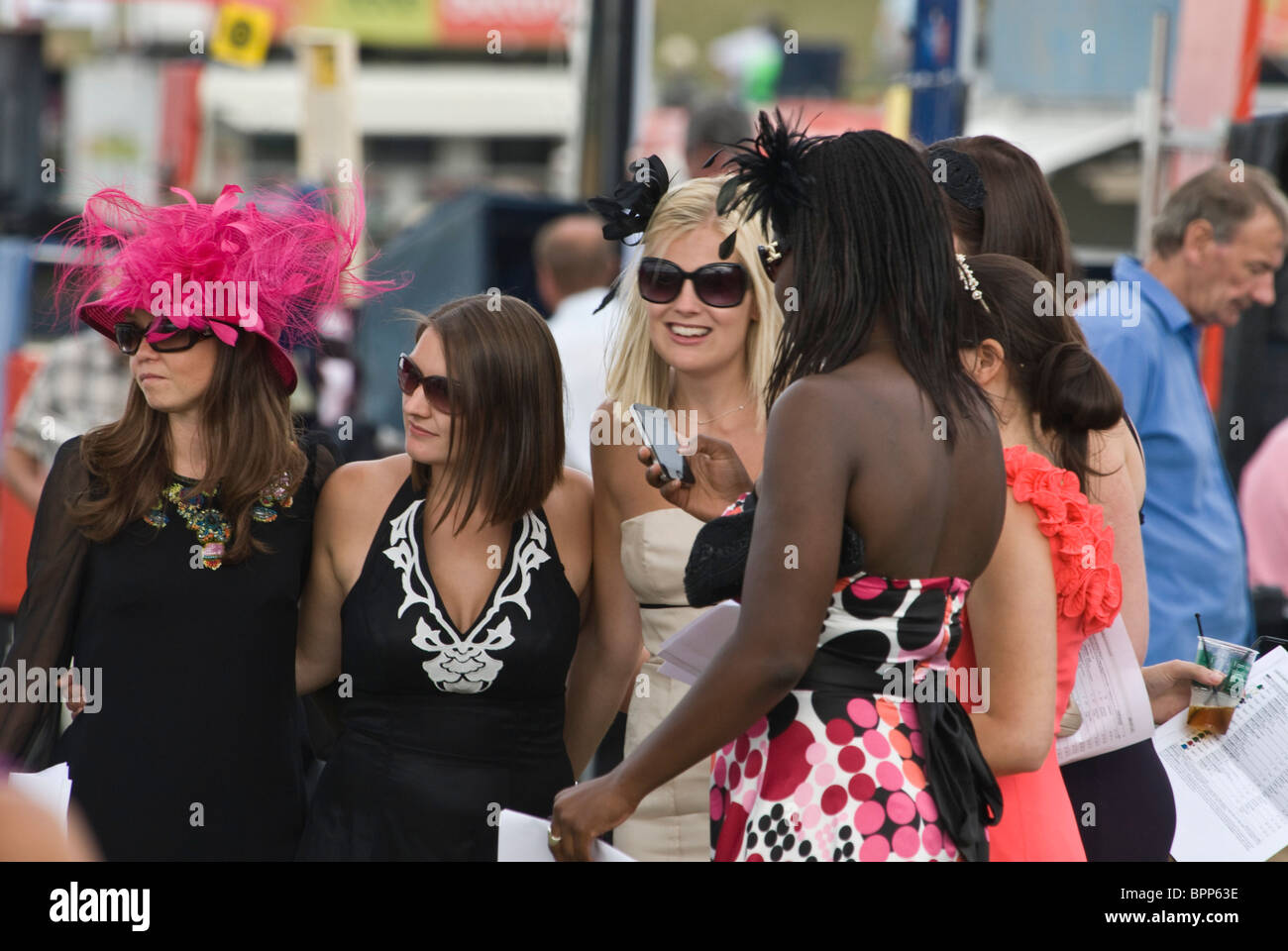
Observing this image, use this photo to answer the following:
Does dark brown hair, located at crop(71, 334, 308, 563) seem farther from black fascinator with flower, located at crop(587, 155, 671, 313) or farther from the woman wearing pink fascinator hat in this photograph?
black fascinator with flower, located at crop(587, 155, 671, 313)

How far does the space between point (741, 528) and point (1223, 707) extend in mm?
1240

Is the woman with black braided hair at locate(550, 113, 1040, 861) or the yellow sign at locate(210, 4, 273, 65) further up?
the yellow sign at locate(210, 4, 273, 65)

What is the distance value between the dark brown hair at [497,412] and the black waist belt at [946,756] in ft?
3.17

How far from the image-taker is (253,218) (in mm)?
3131

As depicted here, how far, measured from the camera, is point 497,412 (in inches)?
118

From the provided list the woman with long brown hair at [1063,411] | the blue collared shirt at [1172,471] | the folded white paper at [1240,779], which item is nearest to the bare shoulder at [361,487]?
the woman with long brown hair at [1063,411]

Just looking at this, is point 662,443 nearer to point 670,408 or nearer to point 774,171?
point 774,171

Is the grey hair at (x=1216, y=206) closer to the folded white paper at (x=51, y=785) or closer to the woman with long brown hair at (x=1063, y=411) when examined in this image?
the woman with long brown hair at (x=1063, y=411)

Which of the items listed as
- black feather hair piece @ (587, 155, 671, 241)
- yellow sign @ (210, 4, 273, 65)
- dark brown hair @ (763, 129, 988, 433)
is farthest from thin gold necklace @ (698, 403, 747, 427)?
yellow sign @ (210, 4, 273, 65)

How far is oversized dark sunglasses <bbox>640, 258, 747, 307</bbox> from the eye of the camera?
327cm

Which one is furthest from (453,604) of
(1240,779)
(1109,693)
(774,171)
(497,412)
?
(1240,779)

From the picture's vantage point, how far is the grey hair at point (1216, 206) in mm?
4441
